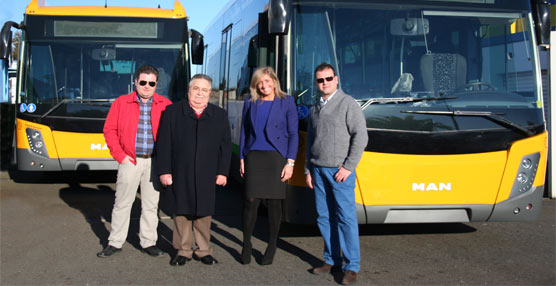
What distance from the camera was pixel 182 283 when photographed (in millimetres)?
5586

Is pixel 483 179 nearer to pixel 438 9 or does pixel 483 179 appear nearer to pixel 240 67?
pixel 438 9

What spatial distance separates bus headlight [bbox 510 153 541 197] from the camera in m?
6.75

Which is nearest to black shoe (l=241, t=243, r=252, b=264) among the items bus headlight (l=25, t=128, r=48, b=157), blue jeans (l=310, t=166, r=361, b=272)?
blue jeans (l=310, t=166, r=361, b=272)

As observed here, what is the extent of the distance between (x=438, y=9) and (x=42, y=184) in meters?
8.68

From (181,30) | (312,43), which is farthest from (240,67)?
(312,43)

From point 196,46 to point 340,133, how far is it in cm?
665

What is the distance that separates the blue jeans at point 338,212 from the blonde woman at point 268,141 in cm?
33

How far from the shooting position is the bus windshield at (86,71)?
1123 centimetres

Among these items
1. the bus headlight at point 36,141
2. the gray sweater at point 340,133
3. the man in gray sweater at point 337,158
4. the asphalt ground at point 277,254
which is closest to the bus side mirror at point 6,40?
the bus headlight at point 36,141

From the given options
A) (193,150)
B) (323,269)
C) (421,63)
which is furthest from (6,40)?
(323,269)

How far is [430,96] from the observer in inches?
262

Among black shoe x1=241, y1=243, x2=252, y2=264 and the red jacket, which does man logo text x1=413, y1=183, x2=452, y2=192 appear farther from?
the red jacket

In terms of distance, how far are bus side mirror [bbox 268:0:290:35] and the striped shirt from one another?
141 cm

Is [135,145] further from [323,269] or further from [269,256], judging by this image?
[323,269]
